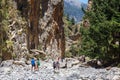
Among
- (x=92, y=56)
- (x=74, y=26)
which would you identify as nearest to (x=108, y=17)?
(x=92, y=56)

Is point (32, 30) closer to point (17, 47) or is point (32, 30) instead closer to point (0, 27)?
point (17, 47)

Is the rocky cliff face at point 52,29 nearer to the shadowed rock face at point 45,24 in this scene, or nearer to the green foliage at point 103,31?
the shadowed rock face at point 45,24

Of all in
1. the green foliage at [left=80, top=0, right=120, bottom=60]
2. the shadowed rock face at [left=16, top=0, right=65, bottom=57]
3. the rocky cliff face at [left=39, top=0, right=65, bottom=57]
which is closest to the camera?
the green foliage at [left=80, top=0, right=120, bottom=60]

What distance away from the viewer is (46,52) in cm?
7225

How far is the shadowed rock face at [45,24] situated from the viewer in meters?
68.2

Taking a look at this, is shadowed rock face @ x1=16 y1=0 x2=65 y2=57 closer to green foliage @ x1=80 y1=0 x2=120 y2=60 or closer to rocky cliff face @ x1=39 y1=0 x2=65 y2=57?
rocky cliff face @ x1=39 y1=0 x2=65 y2=57

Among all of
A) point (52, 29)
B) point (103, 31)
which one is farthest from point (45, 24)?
point (103, 31)

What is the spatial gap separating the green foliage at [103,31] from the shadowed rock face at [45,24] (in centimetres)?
2886

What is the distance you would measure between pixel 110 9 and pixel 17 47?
23.7 m

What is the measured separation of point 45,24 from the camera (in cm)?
7400

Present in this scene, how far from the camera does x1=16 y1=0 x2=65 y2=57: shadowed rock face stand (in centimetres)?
6825

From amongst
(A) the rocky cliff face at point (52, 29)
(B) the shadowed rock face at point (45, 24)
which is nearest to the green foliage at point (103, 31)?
(B) the shadowed rock face at point (45, 24)

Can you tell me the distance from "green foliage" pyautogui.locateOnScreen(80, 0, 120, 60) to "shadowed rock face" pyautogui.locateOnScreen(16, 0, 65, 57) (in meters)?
28.9

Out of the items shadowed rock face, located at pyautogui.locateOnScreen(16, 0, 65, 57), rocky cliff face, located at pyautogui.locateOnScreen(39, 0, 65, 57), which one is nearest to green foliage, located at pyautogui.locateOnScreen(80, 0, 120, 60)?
shadowed rock face, located at pyautogui.locateOnScreen(16, 0, 65, 57)
